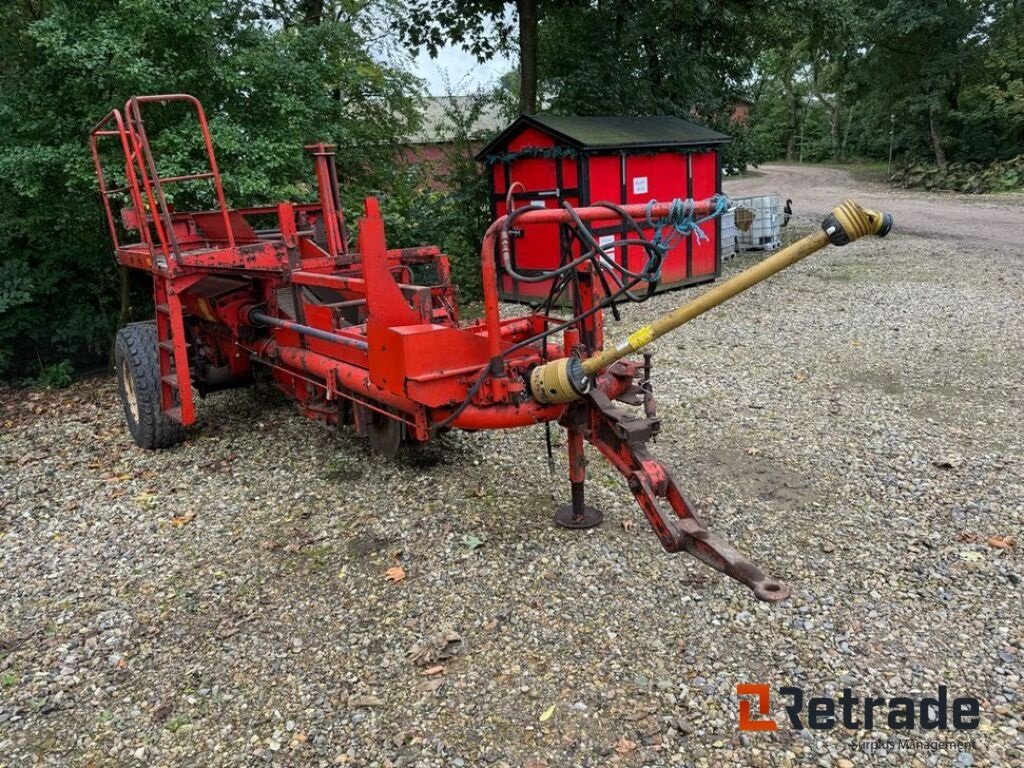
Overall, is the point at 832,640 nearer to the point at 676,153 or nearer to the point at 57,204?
the point at 57,204

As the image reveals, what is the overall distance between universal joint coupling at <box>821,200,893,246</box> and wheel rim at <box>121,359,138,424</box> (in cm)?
513

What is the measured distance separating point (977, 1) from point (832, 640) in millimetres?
29165

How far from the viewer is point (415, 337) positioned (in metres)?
3.70

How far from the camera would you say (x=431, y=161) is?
12633 mm

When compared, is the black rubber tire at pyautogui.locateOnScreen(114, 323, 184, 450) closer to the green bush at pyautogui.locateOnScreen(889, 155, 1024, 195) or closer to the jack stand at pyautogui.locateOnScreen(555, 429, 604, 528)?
the jack stand at pyautogui.locateOnScreen(555, 429, 604, 528)

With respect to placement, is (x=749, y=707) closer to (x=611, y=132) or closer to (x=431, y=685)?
(x=431, y=685)

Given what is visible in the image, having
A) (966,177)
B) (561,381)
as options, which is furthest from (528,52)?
(966,177)

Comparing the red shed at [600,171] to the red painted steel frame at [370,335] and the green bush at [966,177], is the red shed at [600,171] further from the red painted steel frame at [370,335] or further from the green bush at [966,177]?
the green bush at [966,177]

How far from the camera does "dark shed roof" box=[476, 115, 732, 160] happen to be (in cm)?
1009

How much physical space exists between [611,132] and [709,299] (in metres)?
8.34

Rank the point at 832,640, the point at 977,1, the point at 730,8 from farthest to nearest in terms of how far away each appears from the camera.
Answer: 1. the point at 977,1
2. the point at 730,8
3. the point at 832,640

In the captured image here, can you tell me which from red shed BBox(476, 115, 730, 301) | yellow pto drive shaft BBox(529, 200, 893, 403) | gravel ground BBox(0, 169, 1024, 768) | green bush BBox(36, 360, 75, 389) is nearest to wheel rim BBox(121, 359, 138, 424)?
gravel ground BBox(0, 169, 1024, 768)

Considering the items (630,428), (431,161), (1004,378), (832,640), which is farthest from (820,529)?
(431,161)

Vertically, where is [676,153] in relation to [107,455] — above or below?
above
